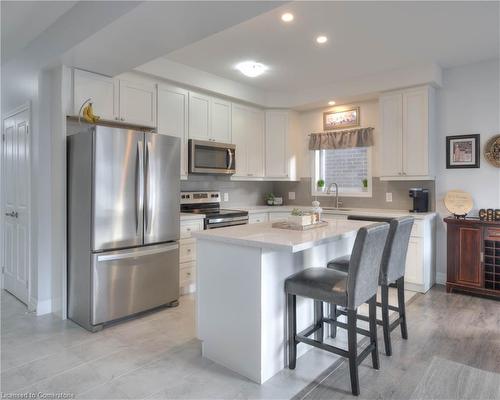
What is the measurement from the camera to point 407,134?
430cm

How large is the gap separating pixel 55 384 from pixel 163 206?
1.67 meters

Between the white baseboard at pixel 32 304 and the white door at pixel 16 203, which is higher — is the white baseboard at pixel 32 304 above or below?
below

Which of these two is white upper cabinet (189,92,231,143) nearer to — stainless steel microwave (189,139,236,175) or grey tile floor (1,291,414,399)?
stainless steel microwave (189,139,236,175)

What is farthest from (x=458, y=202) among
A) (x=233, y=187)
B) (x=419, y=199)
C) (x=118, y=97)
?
(x=118, y=97)

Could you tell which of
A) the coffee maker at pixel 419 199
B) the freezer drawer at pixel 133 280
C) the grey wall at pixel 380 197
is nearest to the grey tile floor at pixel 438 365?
the coffee maker at pixel 419 199

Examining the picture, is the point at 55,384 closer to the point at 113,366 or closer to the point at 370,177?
the point at 113,366

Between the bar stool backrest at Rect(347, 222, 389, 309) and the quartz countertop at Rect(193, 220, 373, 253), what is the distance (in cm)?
26

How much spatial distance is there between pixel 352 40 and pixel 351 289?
253 cm

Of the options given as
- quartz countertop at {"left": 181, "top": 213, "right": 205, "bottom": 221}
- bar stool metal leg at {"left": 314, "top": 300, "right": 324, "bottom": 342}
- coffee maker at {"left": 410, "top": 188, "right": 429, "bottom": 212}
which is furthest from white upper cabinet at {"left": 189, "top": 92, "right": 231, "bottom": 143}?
bar stool metal leg at {"left": 314, "top": 300, "right": 324, "bottom": 342}

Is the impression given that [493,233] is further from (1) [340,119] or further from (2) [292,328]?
(2) [292,328]

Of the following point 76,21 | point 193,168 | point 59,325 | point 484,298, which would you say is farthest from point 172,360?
point 484,298

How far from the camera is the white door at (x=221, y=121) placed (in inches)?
184

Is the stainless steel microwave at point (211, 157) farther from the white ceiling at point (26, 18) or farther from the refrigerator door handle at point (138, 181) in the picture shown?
the white ceiling at point (26, 18)

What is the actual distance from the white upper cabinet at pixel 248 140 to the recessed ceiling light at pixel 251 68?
858 millimetres
